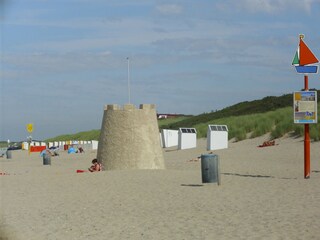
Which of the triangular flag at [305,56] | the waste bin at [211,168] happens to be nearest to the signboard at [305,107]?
the triangular flag at [305,56]

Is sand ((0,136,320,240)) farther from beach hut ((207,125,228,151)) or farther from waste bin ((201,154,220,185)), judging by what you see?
beach hut ((207,125,228,151))

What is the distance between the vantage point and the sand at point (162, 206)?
10.4 metres

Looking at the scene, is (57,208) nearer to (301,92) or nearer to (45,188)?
(45,188)

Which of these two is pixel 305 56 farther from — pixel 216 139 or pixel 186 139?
pixel 186 139

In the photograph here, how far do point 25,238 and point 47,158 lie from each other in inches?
973

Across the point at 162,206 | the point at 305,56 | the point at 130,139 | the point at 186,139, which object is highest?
the point at 305,56

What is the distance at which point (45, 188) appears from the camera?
728 inches

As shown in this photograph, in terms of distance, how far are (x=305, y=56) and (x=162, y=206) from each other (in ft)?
24.4

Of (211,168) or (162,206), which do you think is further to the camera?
(211,168)

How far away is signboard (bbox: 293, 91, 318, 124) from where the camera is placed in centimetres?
1874

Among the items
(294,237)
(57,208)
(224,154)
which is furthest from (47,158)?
A: (294,237)

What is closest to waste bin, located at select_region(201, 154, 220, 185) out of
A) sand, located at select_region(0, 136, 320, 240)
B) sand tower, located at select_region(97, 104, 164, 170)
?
sand, located at select_region(0, 136, 320, 240)

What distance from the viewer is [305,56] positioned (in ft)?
61.4

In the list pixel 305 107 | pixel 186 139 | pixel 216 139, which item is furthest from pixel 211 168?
pixel 186 139
